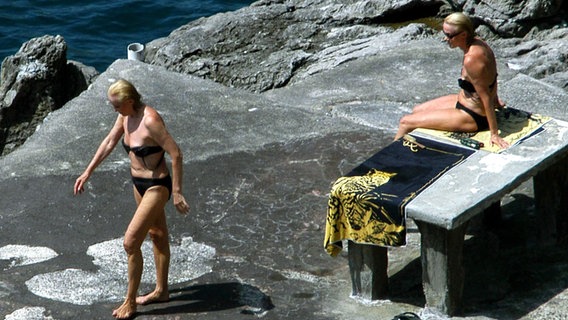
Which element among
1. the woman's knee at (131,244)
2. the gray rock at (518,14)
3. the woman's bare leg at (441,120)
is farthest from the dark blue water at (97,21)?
the woman's knee at (131,244)

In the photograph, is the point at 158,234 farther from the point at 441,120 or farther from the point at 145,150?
the point at 441,120

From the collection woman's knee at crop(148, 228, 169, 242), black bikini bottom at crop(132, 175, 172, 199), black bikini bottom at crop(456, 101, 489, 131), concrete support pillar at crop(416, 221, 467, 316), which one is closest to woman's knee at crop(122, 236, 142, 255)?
woman's knee at crop(148, 228, 169, 242)

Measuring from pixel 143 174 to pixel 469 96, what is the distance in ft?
8.76

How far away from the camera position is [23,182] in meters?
10.6

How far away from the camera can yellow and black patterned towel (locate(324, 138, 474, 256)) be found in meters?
8.02

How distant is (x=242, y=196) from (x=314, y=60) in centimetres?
419

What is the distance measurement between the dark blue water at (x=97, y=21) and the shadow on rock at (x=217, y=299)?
17.1 m

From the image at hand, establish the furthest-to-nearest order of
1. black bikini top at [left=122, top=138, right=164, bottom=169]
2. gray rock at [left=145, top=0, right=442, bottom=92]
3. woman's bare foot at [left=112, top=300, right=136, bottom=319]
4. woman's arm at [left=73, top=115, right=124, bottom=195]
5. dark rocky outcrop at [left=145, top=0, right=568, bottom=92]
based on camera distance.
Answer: gray rock at [left=145, top=0, right=442, bottom=92] → dark rocky outcrop at [left=145, top=0, right=568, bottom=92] → woman's arm at [left=73, top=115, right=124, bottom=195] → woman's bare foot at [left=112, top=300, right=136, bottom=319] → black bikini top at [left=122, top=138, right=164, bottom=169]

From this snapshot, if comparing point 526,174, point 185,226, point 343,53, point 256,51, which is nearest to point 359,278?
point 526,174

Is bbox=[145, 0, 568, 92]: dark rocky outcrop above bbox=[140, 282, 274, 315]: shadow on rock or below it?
below

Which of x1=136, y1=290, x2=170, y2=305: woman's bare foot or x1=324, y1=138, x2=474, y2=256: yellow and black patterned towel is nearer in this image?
x1=324, y1=138, x2=474, y2=256: yellow and black patterned towel

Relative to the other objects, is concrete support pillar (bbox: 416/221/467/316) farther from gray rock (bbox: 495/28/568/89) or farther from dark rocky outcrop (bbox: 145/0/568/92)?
dark rocky outcrop (bbox: 145/0/568/92)

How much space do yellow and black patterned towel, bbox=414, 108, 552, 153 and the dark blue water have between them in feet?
56.0

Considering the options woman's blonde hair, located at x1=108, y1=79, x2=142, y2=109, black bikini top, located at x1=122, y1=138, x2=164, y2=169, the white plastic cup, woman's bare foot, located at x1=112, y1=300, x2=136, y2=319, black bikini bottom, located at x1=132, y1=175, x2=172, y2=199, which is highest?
woman's blonde hair, located at x1=108, y1=79, x2=142, y2=109
